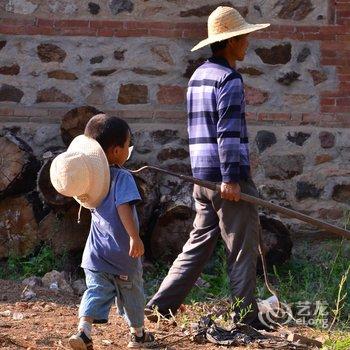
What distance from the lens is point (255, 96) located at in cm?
772

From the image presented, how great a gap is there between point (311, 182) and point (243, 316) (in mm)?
2514

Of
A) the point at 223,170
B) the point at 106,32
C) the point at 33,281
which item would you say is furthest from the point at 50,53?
the point at 223,170

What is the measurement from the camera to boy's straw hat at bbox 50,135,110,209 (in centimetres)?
474

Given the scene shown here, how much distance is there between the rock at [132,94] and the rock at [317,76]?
138 cm

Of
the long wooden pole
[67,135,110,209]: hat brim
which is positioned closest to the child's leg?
[67,135,110,209]: hat brim

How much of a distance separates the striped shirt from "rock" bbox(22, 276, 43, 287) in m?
1.88

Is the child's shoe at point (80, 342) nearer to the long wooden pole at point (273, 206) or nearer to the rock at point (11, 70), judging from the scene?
the long wooden pole at point (273, 206)

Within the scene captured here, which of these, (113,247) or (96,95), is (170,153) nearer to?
(96,95)

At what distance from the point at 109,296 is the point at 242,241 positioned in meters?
0.96

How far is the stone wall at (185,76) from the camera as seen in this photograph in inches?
303

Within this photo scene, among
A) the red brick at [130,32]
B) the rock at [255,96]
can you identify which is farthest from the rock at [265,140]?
the red brick at [130,32]

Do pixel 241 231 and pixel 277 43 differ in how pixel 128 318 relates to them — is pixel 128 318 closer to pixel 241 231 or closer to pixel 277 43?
pixel 241 231

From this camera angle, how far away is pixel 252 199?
5.23m

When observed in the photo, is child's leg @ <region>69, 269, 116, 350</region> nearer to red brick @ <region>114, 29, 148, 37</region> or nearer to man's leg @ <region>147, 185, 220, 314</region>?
man's leg @ <region>147, 185, 220, 314</region>
